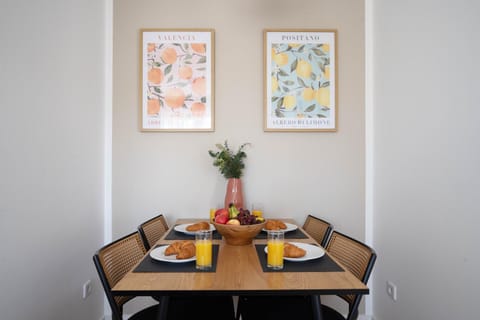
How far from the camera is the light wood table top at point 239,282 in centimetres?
89

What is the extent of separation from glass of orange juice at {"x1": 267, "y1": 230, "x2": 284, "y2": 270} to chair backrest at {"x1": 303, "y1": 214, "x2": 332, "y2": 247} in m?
0.57

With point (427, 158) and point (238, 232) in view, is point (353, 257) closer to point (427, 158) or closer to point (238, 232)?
point (238, 232)

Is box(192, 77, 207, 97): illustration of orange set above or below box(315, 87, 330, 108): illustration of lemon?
above

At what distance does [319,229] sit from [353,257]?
1.40ft

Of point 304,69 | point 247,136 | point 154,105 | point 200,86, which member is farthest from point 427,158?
point 154,105

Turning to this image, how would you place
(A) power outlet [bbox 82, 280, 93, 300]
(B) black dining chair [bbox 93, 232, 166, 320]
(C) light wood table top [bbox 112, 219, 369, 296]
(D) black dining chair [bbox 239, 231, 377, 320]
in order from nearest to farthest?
(C) light wood table top [bbox 112, 219, 369, 296], (B) black dining chair [bbox 93, 232, 166, 320], (D) black dining chair [bbox 239, 231, 377, 320], (A) power outlet [bbox 82, 280, 93, 300]

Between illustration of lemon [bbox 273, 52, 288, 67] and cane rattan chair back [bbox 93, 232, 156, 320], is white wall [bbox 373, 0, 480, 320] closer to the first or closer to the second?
illustration of lemon [bbox 273, 52, 288, 67]

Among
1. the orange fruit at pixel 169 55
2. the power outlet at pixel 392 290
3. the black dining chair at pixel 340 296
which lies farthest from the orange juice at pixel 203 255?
the orange fruit at pixel 169 55

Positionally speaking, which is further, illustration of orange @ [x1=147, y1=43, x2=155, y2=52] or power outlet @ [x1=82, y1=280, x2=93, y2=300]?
illustration of orange @ [x1=147, y1=43, x2=155, y2=52]

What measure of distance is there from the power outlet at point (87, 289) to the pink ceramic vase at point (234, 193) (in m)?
1.03

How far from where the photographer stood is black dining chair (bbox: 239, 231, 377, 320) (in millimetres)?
1165

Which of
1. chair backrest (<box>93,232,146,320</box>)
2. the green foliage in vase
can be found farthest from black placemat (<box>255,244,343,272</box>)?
the green foliage in vase

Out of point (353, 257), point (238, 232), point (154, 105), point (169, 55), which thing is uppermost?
point (169, 55)

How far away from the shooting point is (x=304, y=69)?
82.4 inches
